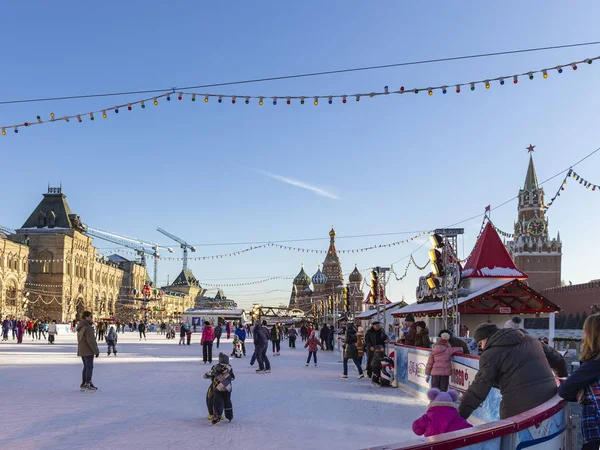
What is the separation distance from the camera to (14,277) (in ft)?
204

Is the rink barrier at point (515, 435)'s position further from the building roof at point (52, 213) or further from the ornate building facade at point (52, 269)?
the building roof at point (52, 213)

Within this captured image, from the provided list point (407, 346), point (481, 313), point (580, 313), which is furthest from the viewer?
point (580, 313)

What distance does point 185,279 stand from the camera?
168375 millimetres

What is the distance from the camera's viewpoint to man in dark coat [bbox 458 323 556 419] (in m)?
4.54

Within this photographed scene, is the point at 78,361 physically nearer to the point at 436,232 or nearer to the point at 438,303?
the point at 436,232

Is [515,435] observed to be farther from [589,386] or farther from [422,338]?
[422,338]

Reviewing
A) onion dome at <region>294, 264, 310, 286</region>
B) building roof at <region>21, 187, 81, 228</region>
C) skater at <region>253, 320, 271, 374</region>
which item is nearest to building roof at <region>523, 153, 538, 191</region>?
onion dome at <region>294, 264, 310, 286</region>

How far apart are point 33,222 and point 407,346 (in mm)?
71478

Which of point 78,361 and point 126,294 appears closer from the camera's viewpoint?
point 78,361

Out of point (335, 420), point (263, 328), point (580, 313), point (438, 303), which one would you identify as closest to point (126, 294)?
point (580, 313)

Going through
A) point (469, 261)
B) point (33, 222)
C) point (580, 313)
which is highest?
point (33, 222)

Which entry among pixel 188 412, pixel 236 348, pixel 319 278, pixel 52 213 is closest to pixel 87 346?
pixel 188 412

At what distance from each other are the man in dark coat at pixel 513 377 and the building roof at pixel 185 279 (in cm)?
16337

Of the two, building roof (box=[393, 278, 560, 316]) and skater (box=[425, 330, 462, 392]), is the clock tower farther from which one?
skater (box=[425, 330, 462, 392])
